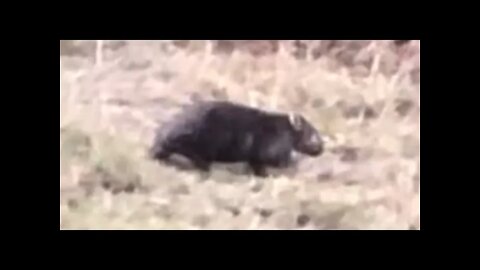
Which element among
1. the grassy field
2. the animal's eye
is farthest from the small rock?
the animal's eye

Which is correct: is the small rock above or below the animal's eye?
below

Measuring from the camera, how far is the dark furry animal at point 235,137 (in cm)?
110

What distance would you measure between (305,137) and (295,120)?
3cm

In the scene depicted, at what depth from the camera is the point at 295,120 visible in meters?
1.11


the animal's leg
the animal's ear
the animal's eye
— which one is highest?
the animal's ear

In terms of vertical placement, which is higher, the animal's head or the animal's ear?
the animal's ear

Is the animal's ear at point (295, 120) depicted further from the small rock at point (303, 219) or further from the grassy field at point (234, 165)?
the small rock at point (303, 219)

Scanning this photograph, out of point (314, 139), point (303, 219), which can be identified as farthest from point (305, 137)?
point (303, 219)

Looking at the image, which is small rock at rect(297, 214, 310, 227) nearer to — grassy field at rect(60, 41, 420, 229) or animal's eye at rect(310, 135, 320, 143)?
grassy field at rect(60, 41, 420, 229)

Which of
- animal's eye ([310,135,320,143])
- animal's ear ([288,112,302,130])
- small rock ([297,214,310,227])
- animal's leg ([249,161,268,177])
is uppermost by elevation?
animal's ear ([288,112,302,130])

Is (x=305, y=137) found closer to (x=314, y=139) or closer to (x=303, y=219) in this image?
(x=314, y=139)

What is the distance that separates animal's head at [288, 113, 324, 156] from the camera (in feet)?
3.62
